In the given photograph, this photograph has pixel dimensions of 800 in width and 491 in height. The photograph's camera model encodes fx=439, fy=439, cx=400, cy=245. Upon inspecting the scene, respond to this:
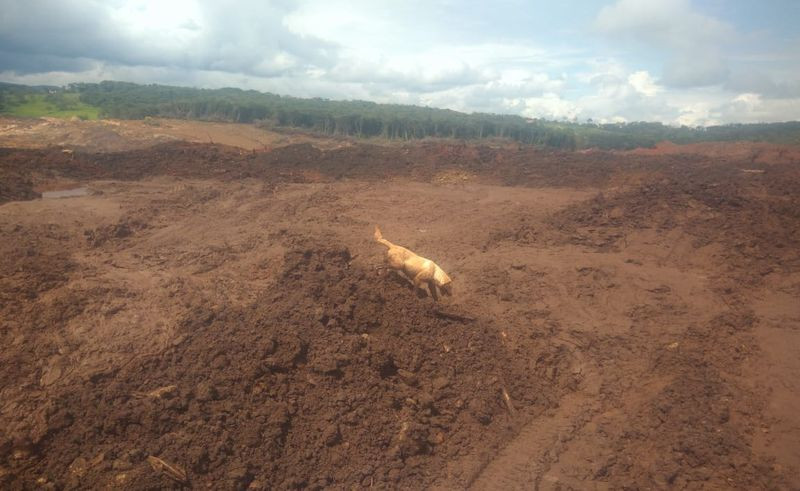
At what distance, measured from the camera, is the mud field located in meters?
3.77

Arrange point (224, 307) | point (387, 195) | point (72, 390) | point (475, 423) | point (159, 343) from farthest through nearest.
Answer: point (387, 195)
point (224, 307)
point (159, 343)
point (475, 423)
point (72, 390)

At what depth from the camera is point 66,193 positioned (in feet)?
44.9

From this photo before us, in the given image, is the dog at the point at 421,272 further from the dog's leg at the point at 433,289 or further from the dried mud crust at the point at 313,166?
the dried mud crust at the point at 313,166

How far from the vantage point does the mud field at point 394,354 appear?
3.77 metres

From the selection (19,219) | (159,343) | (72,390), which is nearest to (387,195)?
(19,219)

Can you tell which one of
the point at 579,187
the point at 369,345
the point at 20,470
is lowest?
the point at 20,470

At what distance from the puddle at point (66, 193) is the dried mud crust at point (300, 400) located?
36.2ft

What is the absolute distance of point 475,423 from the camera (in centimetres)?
457

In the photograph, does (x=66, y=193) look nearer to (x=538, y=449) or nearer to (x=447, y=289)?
(x=447, y=289)

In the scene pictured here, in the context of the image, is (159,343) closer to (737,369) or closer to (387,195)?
(737,369)

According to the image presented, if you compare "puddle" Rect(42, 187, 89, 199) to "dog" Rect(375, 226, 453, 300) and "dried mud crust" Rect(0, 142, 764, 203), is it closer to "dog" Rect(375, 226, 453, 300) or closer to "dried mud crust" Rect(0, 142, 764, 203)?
"dried mud crust" Rect(0, 142, 764, 203)

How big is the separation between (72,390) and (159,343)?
0.92m

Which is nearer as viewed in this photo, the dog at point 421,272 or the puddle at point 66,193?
the dog at point 421,272

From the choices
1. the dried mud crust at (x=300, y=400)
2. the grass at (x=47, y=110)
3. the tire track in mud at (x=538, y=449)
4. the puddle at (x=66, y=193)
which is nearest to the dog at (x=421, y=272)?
the dried mud crust at (x=300, y=400)
